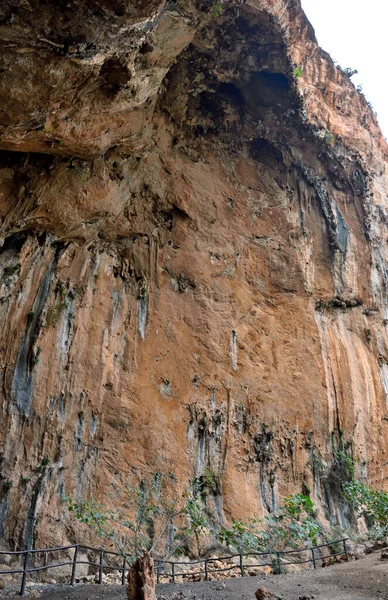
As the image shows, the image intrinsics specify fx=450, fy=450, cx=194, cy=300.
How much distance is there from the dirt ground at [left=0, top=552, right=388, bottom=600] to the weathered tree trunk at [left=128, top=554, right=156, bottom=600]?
1.62 metres

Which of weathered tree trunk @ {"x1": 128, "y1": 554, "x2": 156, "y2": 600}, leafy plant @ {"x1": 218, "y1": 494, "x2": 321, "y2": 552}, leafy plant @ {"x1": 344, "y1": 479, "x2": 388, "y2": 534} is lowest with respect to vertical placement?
weathered tree trunk @ {"x1": 128, "y1": 554, "x2": 156, "y2": 600}

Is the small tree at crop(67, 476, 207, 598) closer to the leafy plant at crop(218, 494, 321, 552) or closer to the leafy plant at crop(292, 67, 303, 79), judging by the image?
the leafy plant at crop(218, 494, 321, 552)

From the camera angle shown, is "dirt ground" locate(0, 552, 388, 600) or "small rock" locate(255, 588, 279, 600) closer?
"small rock" locate(255, 588, 279, 600)

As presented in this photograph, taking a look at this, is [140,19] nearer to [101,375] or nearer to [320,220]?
[101,375]

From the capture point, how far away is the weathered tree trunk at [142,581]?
5250mm

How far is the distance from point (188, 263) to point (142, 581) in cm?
972

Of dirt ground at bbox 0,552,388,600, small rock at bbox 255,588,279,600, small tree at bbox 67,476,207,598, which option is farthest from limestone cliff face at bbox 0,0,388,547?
small rock at bbox 255,588,279,600

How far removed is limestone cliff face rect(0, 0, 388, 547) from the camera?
8680 mm

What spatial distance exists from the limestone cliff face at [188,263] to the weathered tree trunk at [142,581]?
487 cm

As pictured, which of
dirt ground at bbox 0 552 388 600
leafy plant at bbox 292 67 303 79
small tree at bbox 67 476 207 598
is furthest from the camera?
leafy plant at bbox 292 67 303 79

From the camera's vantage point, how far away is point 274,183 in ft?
52.1

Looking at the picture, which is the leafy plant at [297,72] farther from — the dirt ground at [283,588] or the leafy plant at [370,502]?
the dirt ground at [283,588]

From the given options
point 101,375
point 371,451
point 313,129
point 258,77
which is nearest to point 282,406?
point 371,451

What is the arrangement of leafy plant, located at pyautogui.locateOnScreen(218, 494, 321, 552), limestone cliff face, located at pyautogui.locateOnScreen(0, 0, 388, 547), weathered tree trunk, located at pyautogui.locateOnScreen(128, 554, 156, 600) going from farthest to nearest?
leafy plant, located at pyautogui.locateOnScreen(218, 494, 321, 552) < limestone cliff face, located at pyautogui.locateOnScreen(0, 0, 388, 547) < weathered tree trunk, located at pyautogui.locateOnScreen(128, 554, 156, 600)
